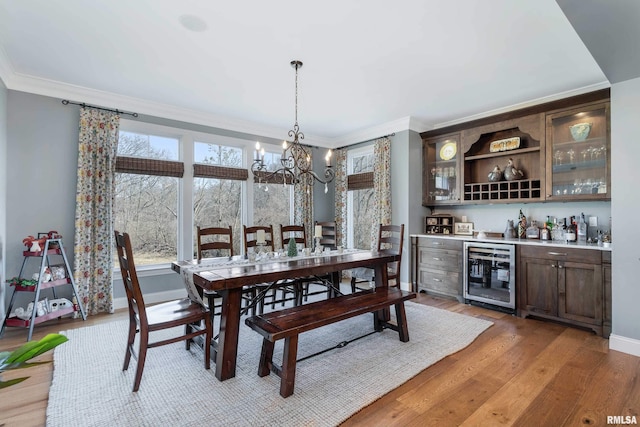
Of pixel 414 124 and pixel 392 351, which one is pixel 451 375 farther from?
pixel 414 124

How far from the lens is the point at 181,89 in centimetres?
368

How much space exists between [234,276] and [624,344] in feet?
11.3

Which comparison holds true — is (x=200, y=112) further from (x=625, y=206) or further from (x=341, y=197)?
(x=625, y=206)

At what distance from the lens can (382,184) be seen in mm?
5109

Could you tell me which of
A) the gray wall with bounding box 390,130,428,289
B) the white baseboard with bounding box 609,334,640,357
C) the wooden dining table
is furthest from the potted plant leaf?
the gray wall with bounding box 390,130,428,289

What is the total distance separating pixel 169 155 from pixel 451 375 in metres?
4.32

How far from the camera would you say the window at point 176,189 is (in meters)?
4.16

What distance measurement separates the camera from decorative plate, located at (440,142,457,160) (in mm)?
4734

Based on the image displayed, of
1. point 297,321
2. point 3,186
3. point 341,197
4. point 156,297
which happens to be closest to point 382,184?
point 341,197

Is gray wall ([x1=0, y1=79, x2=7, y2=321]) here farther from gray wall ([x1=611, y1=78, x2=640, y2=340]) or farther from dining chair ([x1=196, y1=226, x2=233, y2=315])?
gray wall ([x1=611, y1=78, x2=640, y2=340])

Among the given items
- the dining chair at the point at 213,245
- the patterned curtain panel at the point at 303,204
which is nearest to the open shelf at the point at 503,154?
the patterned curtain panel at the point at 303,204

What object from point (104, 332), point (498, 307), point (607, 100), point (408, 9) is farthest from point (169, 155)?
point (607, 100)

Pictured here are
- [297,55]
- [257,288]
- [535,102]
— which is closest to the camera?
[297,55]

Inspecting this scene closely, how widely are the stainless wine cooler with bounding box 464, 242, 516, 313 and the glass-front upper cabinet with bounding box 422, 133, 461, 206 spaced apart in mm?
927
